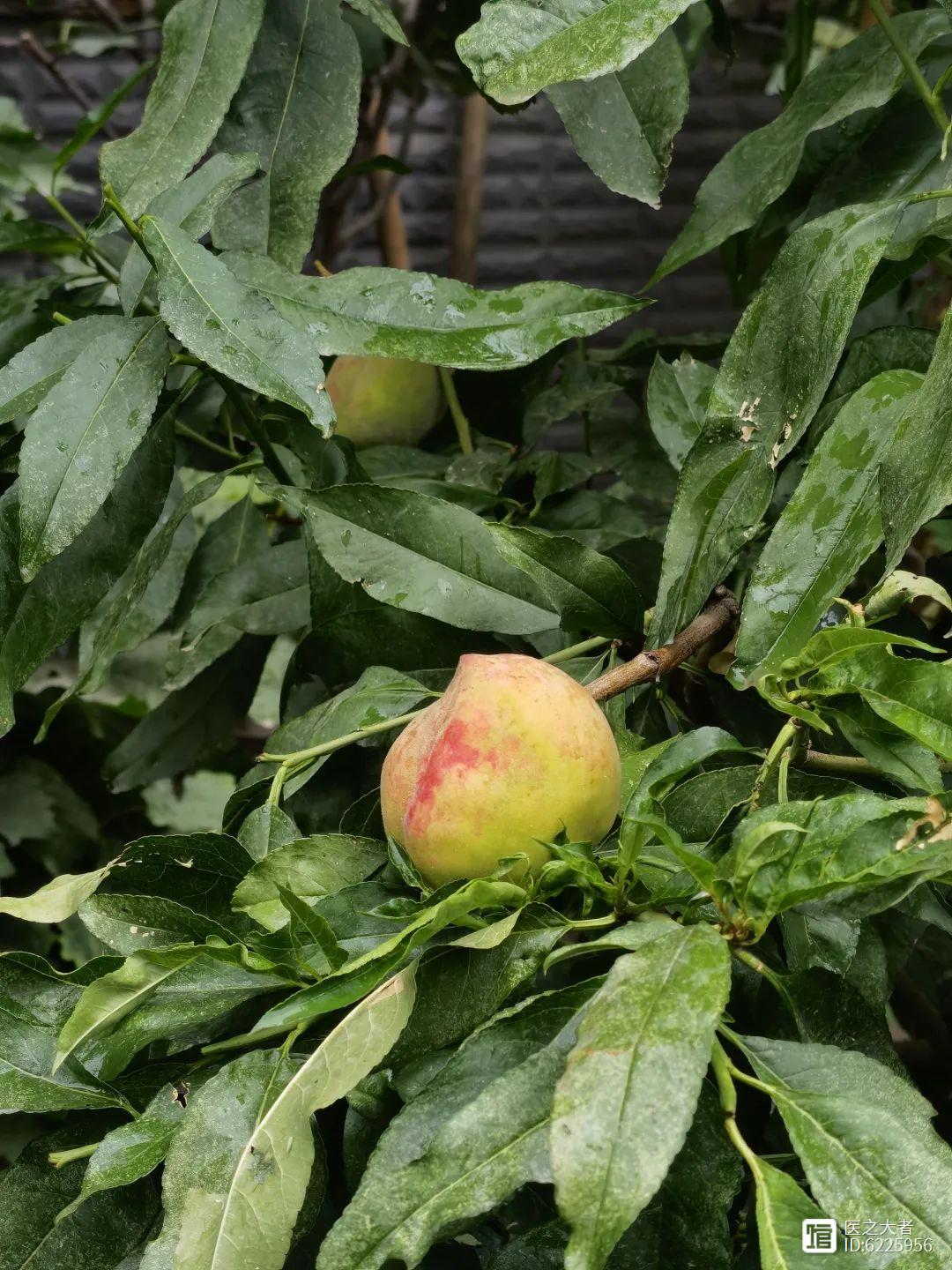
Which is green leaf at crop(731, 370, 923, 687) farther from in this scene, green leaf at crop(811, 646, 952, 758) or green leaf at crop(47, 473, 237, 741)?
green leaf at crop(47, 473, 237, 741)

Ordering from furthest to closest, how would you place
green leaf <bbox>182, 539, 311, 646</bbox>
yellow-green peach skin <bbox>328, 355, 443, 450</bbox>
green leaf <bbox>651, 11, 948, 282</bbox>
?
yellow-green peach skin <bbox>328, 355, 443, 450</bbox> → green leaf <bbox>182, 539, 311, 646</bbox> → green leaf <bbox>651, 11, 948, 282</bbox>

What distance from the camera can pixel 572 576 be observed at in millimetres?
525

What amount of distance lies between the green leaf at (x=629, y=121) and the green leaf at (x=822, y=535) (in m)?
0.20

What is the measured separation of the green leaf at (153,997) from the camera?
404 millimetres

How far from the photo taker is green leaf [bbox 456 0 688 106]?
45 cm

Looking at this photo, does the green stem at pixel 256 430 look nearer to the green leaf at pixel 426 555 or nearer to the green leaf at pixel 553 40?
the green leaf at pixel 426 555

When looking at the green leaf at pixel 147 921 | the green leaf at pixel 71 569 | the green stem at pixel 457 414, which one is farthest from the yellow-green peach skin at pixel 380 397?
the green leaf at pixel 147 921

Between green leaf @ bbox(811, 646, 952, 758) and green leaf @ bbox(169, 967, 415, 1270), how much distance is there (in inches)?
6.6

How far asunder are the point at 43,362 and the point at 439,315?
17cm

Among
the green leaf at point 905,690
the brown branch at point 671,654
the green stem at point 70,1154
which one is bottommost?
the green stem at point 70,1154

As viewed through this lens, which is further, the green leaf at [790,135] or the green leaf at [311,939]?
the green leaf at [790,135]

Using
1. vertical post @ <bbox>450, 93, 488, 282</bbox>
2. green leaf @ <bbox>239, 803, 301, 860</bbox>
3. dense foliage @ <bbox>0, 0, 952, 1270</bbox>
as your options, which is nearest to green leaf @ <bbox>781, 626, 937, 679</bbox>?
dense foliage @ <bbox>0, 0, 952, 1270</bbox>

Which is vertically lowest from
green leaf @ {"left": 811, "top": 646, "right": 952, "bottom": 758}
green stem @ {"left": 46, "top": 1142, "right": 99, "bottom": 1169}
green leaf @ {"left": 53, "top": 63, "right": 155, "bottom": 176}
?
green stem @ {"left": 46, "top": 1142, "right": 99, "bottom": 1169}

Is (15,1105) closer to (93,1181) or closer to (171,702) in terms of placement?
(93,1181)
